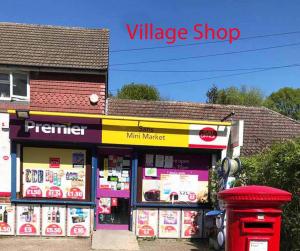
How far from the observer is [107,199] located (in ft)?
39.1

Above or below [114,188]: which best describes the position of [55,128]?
above

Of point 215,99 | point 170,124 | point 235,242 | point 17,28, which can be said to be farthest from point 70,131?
point 215,99

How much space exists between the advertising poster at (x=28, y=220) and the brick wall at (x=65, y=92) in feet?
10.0

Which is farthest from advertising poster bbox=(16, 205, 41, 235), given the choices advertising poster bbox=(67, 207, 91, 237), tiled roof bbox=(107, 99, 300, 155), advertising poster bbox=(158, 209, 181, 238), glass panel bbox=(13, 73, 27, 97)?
tiled roof bbox=(107, 99, 300, 155)

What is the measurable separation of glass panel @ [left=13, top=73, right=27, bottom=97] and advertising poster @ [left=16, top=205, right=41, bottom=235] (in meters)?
3.63

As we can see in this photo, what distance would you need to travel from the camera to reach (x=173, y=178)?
12.1m

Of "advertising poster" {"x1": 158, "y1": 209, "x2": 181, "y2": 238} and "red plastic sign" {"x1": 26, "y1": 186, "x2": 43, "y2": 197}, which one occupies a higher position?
"red plastic sign" {"x1": 26, "y1": 186, "x2": 43, "y2": 197}

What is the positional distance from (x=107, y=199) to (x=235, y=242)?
7.25 m

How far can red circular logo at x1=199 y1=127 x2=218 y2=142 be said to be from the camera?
11766mm

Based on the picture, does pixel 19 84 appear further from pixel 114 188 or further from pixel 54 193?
pixel 114 188

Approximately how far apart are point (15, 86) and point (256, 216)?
1027 centimetres

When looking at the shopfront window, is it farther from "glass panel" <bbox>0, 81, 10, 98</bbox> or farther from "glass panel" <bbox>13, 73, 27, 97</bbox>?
"glass panel" <bbox>0, 81, 10, 98</bbox>

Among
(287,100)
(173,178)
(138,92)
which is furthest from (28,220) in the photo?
(287,100)

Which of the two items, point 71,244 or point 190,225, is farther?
point 190,225
